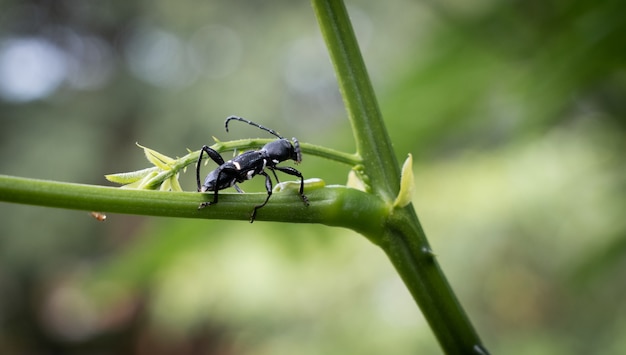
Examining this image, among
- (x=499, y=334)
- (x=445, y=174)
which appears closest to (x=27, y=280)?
(x=499, y=334)

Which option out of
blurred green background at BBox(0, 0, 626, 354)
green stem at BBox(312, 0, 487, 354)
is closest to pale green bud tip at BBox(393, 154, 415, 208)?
green stem at BBox(312, 0, 487, 354)

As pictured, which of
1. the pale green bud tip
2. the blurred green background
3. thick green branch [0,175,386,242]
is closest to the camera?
thick green branch [0,175,386,242]

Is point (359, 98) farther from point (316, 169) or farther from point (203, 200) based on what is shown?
point (316, 169)

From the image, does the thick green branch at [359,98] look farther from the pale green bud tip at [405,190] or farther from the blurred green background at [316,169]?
the blurred green background at [316,169]

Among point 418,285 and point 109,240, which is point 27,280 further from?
point 418,285

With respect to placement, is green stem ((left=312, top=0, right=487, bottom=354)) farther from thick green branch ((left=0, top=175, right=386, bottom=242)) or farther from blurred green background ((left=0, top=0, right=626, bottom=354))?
blurred green background ((left=0, top=0, right=626, bottom=354))

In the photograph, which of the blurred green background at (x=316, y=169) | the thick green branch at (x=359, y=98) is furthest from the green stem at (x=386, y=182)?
the blurred green background at (x=316, y=169)
